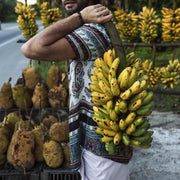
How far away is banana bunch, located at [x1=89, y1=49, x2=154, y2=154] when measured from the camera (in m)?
1.06

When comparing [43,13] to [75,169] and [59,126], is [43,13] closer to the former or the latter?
[59,126]

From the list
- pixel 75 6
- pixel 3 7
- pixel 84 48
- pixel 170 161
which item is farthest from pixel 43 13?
pixel 3 7

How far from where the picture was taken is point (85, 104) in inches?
55.3

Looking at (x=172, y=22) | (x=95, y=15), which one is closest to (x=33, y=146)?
(x=95, y=15)

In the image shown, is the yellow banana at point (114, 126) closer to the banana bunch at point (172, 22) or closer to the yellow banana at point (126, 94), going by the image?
the yellow banana at point (126, 94)

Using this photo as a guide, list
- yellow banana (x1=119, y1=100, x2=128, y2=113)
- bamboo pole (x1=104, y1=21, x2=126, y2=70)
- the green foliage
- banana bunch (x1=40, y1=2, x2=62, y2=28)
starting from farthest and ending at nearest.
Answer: the green foliage
banana bunch (x1=40, y1=2, x2=62, y2=28)
bamboo pole (x1=104, y1=21, x2=126, y2=70)
yellow banana (x1=119, y1=100, x2=128, y2=113)

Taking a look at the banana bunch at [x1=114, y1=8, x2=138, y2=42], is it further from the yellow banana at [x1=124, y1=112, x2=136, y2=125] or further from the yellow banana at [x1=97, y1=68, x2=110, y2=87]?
the yellow banana at [x1=124, y1=112, x2=136, y2=125]

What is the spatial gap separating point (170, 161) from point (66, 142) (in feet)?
4.87

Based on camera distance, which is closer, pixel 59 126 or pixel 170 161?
pixel 59 126

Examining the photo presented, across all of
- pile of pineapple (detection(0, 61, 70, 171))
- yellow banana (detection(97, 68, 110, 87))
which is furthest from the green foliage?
yellow banana (detection(97, 68, 110, 87))

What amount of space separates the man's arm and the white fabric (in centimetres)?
65

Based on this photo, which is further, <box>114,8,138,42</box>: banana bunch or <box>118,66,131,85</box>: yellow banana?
<box>114,8,138,42</box>: banana bunch

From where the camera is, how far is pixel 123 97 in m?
1.05

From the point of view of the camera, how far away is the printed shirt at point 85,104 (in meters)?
1.23
